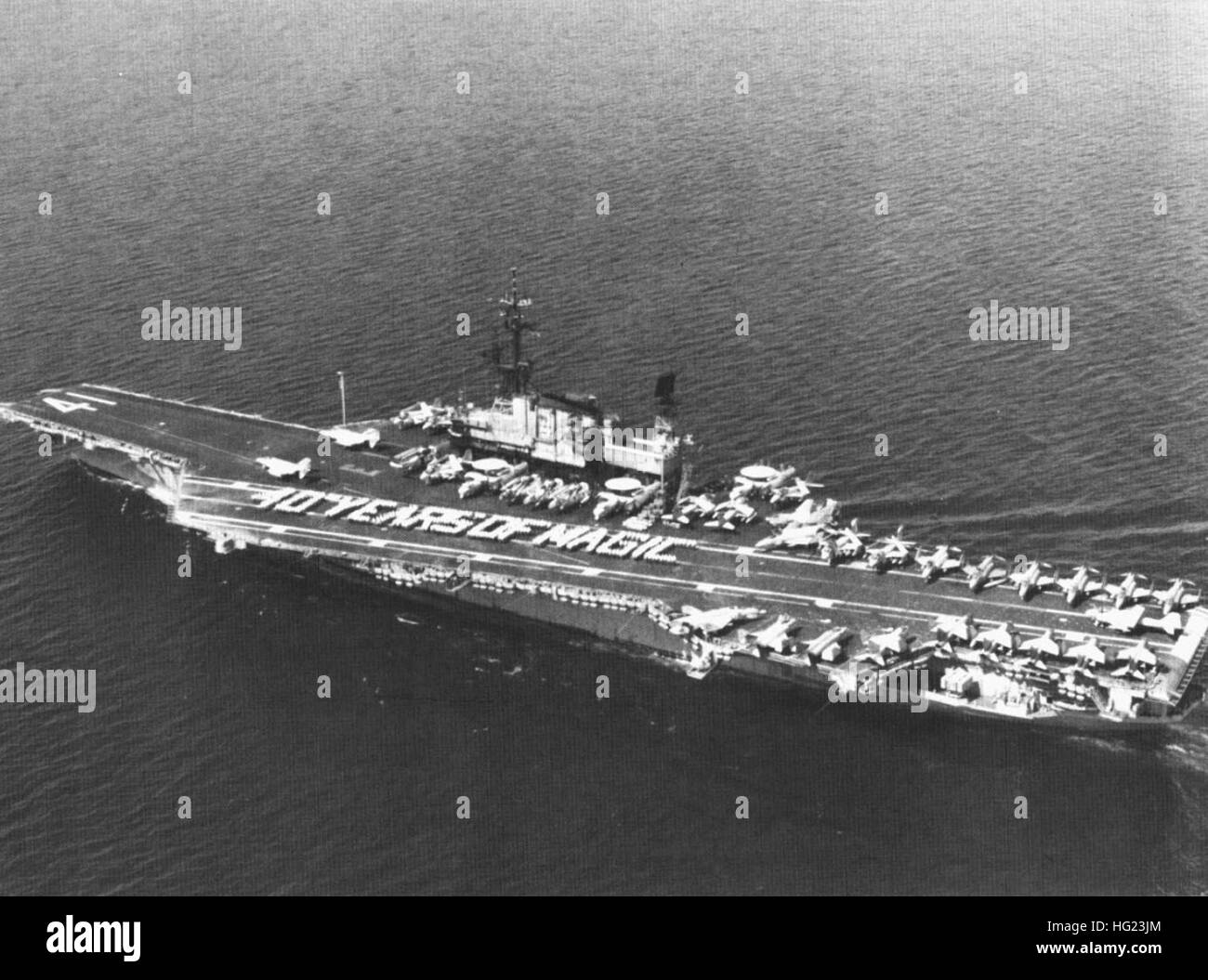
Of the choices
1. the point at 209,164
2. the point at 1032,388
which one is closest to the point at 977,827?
the point at 1032,388

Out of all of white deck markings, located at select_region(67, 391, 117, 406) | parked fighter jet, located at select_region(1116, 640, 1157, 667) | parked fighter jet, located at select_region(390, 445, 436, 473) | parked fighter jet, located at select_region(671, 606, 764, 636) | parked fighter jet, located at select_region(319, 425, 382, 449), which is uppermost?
white deck markings, located at select_region(67, 391, 117, 406)

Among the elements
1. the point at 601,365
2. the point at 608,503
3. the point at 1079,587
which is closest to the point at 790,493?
the point at 608,503

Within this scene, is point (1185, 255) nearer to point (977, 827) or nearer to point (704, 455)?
point (704, 455)

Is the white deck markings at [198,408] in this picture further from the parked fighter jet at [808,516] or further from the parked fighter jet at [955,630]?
the parked fighter jet at [955,630]

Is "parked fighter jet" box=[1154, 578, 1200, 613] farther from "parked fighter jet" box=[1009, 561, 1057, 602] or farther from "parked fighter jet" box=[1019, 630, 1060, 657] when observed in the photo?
"parked fighter jet" box=[1019, 630, 1060, 657]

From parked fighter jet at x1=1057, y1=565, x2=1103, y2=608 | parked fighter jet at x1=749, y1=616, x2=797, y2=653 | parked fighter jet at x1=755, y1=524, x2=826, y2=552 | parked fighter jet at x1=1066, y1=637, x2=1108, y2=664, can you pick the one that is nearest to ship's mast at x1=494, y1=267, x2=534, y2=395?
parked fighter jet at x1=755, y1=524, x2=826, y2=552

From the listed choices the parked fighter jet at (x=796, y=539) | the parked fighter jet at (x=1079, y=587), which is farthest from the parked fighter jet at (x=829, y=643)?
the parked fighter jet at (x=1079, y=587)

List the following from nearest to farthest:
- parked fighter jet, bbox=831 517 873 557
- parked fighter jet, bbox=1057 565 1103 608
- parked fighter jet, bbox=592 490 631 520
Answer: parked fighter jet, bbox=1057 565 1103 608
parked fighter jet, bbox=831 517 873 557
parked fighter jet, bbox=592 490 631 520

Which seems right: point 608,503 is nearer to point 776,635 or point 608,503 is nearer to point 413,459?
point 413,459
